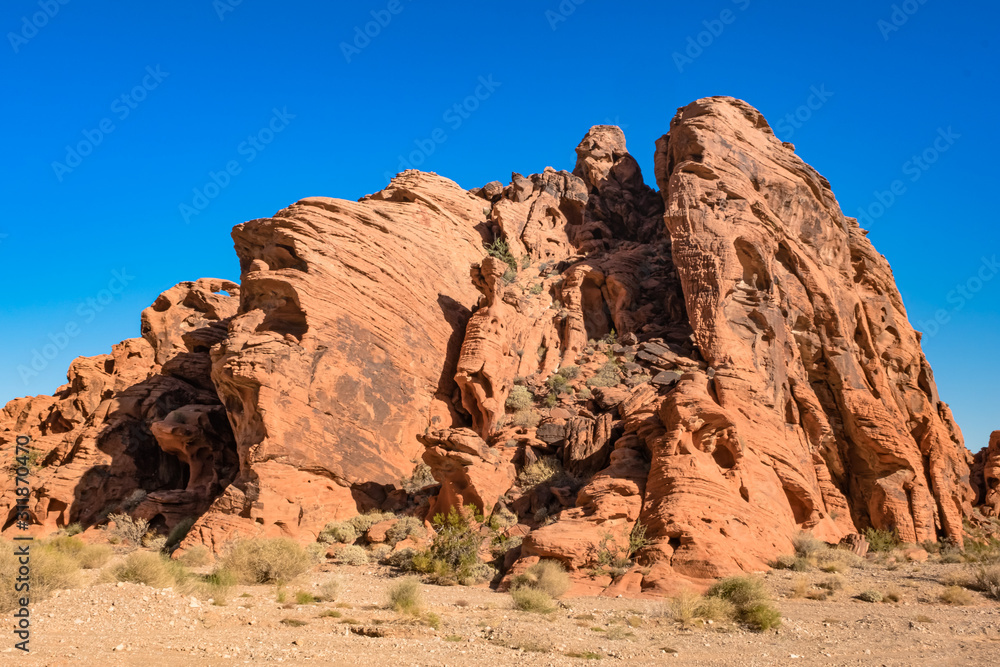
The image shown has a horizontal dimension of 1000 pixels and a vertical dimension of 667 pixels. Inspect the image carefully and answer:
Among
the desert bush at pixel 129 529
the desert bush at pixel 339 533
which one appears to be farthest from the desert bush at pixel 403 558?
the desert bush at pixel 129 529

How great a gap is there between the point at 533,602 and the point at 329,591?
4.39 meters

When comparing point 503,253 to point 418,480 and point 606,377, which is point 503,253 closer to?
point 606,377

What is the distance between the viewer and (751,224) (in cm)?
2839

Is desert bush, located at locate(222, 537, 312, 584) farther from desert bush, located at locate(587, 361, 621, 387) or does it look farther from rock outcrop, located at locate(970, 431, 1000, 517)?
rock outcrop, located at locate(970, 431, 1000, 517)

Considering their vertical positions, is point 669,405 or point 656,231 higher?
point 656,231

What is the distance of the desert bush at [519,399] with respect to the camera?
27595 mm

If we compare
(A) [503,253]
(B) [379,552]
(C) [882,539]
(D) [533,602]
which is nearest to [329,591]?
(D) [533,602]

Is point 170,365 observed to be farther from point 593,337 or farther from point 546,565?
point 546,565

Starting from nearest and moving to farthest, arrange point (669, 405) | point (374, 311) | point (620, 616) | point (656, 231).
Answer: 1. point (620, 616)
2. point (669, 405)
3. point (374, 311)
4. point (656, 231)

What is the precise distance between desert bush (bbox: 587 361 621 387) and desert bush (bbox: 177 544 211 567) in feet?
49.0

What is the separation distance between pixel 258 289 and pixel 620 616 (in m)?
19.0

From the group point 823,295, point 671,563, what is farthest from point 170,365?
point 823,295

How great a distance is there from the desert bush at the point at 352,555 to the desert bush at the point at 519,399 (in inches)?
347

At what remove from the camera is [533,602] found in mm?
14117
